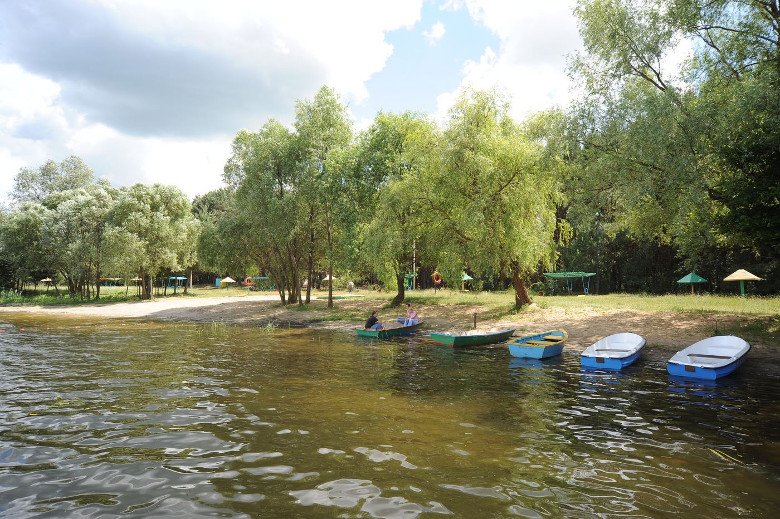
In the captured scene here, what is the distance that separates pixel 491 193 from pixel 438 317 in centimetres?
953

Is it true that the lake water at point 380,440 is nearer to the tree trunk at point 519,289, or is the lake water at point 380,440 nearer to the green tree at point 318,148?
the tree trunk at point 519,289

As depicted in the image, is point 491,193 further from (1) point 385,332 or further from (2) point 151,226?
(2) point 151,226

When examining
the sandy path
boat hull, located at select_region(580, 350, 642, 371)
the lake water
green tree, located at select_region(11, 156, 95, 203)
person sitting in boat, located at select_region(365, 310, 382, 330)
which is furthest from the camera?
green tree, located at select_region(11, 156, 95, 203)

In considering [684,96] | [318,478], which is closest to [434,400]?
[318,478]

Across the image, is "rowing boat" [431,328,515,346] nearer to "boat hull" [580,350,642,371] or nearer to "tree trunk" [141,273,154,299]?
"boat hull" [580,350,642,371]

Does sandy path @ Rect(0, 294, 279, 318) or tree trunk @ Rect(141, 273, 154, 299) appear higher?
tree trunk @ Rect(141, 273, 154, 299)

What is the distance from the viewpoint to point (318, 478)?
711cm

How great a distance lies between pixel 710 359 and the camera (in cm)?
1617

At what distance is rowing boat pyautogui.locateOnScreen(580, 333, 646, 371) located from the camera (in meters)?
17.2

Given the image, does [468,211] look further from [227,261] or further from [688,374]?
[227,261]

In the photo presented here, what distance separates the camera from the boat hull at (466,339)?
2236 centimetres

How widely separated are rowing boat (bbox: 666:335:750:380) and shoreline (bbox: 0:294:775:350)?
370cm

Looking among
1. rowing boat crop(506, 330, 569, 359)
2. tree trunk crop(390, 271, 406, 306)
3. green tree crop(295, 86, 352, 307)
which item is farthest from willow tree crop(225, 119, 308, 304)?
rowing boat crop(506, 330, 569, 359)

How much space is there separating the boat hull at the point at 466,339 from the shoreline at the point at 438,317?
9.74 ft
